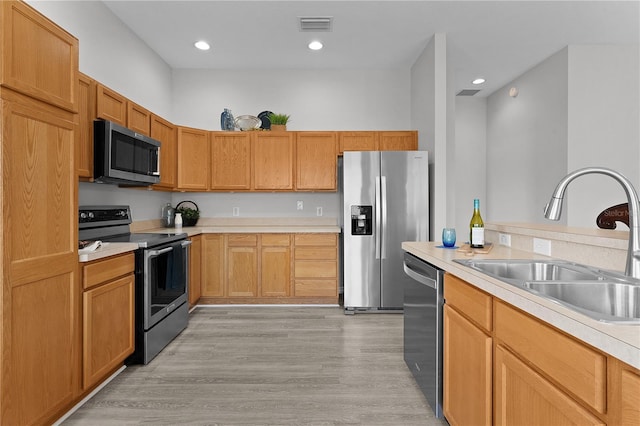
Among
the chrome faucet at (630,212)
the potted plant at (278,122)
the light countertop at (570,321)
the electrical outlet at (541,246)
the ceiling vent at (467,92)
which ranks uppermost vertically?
the ceiling vent at (467,92)

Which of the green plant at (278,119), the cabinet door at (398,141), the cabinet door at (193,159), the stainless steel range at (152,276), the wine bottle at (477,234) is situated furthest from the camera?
the green plant at (278,119)

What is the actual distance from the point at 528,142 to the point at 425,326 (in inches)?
160

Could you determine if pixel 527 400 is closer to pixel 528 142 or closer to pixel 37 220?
pixel 37 220

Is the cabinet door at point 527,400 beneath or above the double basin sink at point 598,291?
beneath

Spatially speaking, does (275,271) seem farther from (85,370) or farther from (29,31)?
(29,31)

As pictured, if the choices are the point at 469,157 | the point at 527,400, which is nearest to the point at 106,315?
the point at 527,400

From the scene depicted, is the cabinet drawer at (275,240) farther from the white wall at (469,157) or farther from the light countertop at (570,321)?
the white wall at (469,157)

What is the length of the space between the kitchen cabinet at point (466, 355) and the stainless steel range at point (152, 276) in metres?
2.08

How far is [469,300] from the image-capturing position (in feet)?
5.09

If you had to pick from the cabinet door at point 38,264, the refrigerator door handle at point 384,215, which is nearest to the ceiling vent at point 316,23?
the refrigerator door handle at point 384,215

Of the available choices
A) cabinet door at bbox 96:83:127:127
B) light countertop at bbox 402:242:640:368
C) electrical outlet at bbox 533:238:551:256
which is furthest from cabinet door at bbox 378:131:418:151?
light countertop at bbox 402:242:640:368

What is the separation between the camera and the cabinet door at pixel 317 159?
14.9 ft

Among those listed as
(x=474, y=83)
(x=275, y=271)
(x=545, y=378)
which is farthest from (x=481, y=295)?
(x=474, y=83)

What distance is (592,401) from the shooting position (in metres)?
0.85
